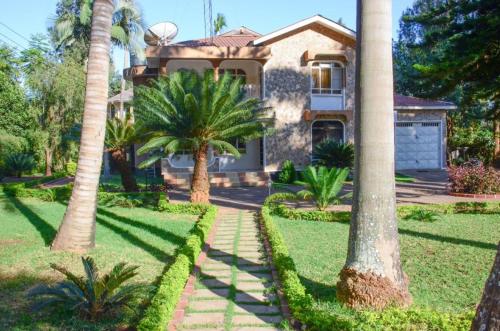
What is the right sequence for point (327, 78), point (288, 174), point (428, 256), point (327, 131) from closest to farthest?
point (428, 256) < point (288, 174) < point (327, 78) < point (327, 131)

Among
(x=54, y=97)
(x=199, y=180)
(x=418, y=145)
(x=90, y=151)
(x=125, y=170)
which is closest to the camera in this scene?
(x=90, y=151)

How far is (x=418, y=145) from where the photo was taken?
1040 inches

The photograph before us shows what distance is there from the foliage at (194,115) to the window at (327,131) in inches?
351

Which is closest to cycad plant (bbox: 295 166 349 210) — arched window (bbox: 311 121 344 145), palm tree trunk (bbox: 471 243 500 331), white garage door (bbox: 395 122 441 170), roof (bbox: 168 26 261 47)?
arched window (bbox: 311 121 344 145)

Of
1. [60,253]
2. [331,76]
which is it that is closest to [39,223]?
[60,253]

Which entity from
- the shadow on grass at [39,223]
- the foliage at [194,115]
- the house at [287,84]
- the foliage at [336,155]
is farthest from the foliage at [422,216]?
the house at [287,84]

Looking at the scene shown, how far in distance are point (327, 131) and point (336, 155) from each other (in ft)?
8.59

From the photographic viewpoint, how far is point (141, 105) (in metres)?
15.1

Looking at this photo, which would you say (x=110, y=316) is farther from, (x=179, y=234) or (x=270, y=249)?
(x=179, y=234)

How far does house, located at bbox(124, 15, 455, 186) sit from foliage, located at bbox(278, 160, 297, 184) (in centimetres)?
83

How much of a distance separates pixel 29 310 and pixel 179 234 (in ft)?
16.6

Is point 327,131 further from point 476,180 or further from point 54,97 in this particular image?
point 54,97

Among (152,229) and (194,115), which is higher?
(194,115)

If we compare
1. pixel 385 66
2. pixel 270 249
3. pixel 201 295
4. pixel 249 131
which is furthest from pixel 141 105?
pixel 385 66
